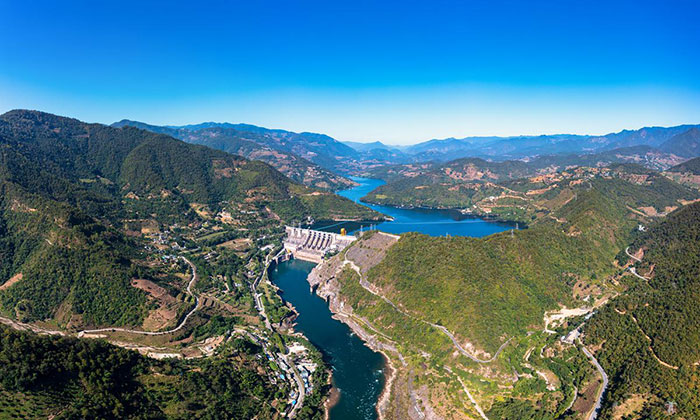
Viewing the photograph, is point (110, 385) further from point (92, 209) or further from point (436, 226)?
point (436, 226)

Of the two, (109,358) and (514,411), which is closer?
(109,358)

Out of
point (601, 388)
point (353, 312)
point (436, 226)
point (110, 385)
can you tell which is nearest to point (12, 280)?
point (110, 385)

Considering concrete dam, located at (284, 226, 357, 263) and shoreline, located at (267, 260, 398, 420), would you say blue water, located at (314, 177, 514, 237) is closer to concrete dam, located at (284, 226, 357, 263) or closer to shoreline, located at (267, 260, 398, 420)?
concrete dam, located at (284, 226, 357, 263)

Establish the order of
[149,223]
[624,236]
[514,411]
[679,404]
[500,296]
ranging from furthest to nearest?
1. [149,223]
2. [624,236]
3. [500,296]
4. [514,411]
5. [679,404]

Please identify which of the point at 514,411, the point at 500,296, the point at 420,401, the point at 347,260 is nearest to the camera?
the point at 514,411

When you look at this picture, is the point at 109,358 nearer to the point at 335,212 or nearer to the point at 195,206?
the point at 195,206

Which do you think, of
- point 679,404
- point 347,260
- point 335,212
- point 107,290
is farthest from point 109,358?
point 335,212

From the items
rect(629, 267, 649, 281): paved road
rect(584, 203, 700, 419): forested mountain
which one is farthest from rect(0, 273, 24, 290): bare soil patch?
rect(629, 267, 649, 281): paved road
